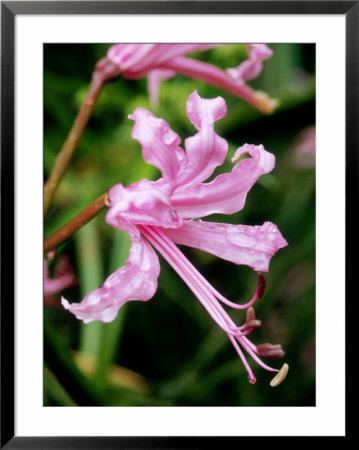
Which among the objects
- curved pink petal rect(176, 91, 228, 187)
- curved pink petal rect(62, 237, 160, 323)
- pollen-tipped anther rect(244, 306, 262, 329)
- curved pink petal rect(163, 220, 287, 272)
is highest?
curved pink petal rect(176, 91, 228, 187)

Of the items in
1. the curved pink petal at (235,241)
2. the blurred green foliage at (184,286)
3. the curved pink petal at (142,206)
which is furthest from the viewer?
the blurred green foliage at (184,286)

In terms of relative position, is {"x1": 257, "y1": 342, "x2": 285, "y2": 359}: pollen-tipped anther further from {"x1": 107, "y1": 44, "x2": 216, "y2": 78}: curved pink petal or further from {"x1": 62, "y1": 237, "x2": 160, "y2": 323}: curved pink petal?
{"x1": 107, "y1": 44, "x2": 216, "y2": 78}: curved pink petal

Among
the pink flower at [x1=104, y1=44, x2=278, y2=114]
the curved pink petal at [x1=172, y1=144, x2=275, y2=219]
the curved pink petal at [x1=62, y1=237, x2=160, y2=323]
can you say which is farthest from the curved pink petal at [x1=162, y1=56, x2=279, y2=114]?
the curved pink petal at [x1=62, y1=237, x2=160, y2=323]

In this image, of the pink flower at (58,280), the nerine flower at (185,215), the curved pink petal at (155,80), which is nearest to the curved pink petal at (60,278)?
the pink flower at (58,280)

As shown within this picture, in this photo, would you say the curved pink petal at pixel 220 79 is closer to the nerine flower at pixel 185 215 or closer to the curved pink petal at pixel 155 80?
the curved pink petal at pixel 155 80

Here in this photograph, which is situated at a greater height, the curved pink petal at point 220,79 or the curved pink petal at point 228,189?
the curved pink petal at point 220,79

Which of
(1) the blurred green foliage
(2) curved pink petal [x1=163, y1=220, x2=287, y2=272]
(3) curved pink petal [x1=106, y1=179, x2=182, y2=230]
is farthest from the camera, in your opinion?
(1) the blurred green foliage
